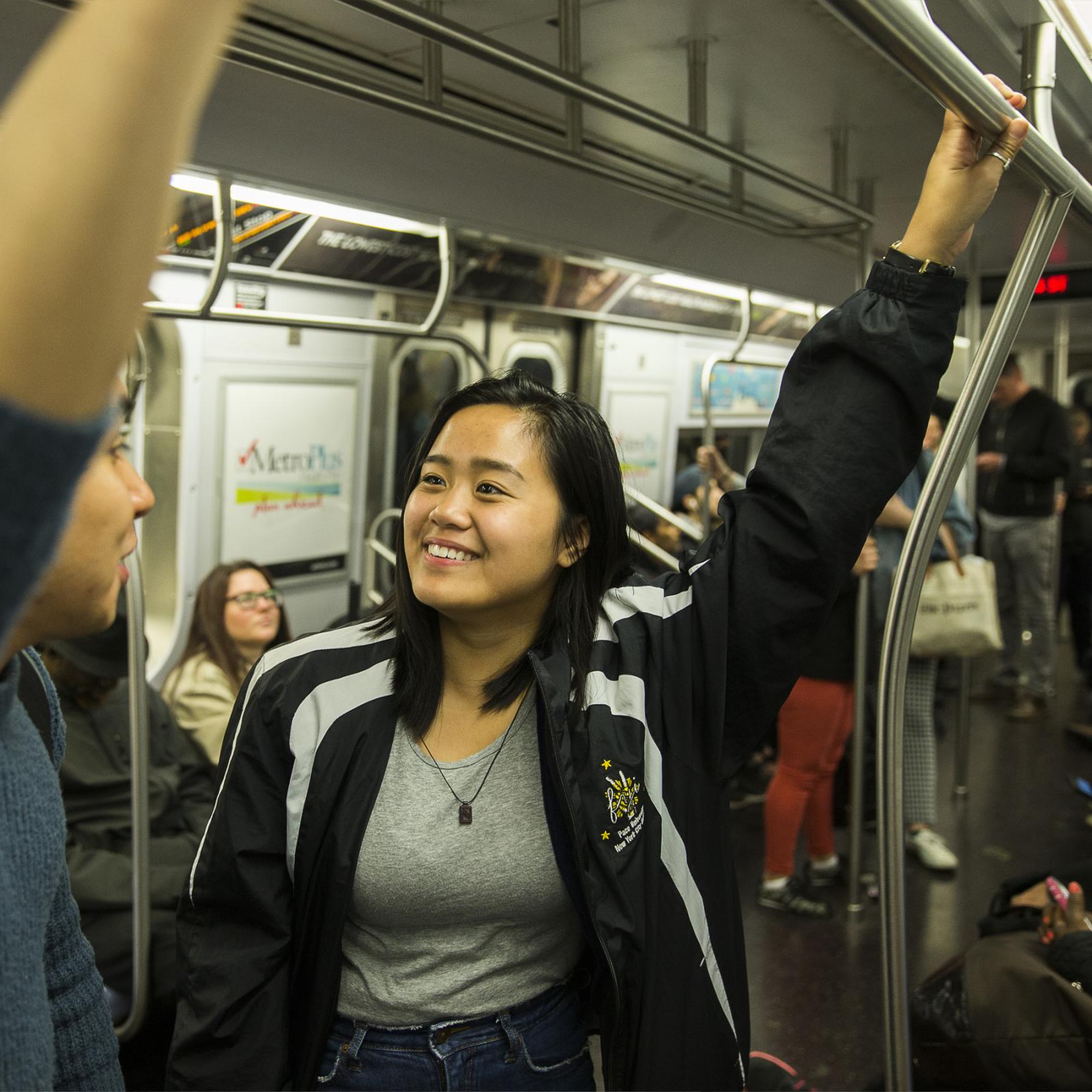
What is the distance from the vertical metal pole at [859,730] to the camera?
3.59 meters

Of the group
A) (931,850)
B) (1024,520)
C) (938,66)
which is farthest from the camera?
(1024,520)

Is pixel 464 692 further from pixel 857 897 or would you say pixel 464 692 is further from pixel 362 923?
pixel 857 897

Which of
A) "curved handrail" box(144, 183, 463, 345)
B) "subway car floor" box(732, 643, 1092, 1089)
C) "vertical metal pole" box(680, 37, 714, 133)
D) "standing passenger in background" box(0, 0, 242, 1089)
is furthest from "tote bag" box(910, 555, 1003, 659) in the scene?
"standing passenger in background" box(0, 0, 242, 1089)

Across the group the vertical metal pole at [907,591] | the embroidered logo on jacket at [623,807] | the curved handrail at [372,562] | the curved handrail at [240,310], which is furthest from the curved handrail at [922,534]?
the curved handrail at [372,562]

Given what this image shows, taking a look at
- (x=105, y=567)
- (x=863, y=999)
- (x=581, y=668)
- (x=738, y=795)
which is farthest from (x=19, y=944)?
(x=738, y=795)

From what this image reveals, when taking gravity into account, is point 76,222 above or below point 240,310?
below

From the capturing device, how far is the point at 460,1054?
138 centimetres

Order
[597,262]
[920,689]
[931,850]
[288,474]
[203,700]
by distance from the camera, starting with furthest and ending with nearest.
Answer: [288,474] → [931,850] → [920,689] → [203,700] → [597,262]

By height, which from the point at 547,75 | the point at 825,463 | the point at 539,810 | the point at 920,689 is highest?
the point at 547,75

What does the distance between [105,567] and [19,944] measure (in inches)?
10.9

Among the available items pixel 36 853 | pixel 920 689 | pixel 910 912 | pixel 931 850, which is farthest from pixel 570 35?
pixel 931 850

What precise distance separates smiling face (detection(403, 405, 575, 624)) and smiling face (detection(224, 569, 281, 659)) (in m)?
2.36

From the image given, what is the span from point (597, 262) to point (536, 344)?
3.82 m

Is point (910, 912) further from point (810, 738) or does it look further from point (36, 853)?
point (36, 853)
